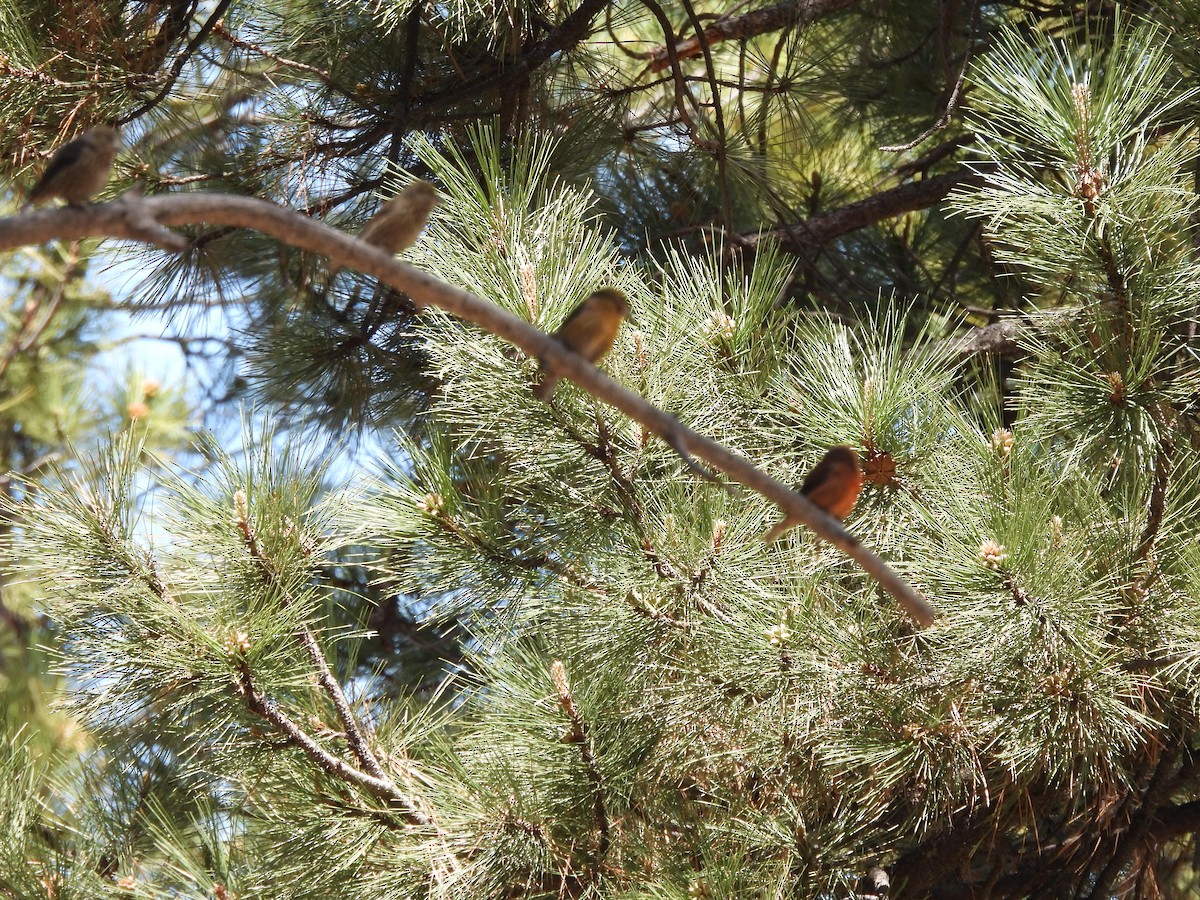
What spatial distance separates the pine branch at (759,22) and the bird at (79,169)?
1557 mm

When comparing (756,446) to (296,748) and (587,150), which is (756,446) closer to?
(296,748)

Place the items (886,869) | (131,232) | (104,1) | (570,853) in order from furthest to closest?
(104,1)
(886,869)
(570,853)
(131,232)

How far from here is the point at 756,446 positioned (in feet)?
6.28

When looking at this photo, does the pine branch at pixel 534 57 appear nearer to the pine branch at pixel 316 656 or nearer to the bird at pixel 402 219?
the bird at pixel 402 219

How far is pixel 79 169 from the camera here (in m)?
1.39

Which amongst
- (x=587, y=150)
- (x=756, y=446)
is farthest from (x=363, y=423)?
(x=756, y=446)

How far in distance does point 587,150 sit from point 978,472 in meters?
1.38

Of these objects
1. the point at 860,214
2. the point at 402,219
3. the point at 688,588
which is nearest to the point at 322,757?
the point at 688,588

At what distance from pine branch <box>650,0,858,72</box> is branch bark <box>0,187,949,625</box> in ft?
5.83

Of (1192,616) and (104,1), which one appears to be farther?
(104,1)

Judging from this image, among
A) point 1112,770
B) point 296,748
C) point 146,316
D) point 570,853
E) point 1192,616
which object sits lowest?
point 296,748

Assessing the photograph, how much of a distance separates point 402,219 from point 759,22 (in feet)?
4.53

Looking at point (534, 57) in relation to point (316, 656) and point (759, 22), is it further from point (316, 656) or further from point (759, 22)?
point (316, 656)

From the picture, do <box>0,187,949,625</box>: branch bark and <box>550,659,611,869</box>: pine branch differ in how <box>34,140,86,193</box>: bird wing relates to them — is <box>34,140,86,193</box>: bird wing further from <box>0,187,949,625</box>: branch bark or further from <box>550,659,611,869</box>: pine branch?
<box>550,659,611,869</box>: pine branch
